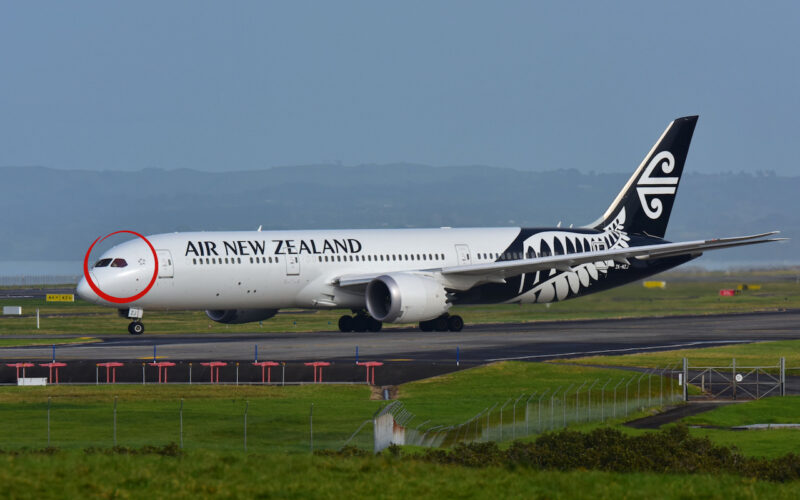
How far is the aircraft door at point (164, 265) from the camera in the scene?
57.2m

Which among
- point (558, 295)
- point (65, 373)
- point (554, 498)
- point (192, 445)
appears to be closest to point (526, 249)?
point (558, 295)

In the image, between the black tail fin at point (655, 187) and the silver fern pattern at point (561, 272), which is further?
the black tail fin at point (655, 187)

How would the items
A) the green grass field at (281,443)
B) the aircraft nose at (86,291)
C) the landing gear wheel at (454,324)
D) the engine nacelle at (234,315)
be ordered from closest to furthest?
the green grass field at (281,443) < the aircraft nose at (86,291) < the engine nacelle at (234,315) < the landing gear wheel at (454,324)

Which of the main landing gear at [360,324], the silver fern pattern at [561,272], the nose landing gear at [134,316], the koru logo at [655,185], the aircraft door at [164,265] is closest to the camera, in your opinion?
the aircraft door at [164,265]

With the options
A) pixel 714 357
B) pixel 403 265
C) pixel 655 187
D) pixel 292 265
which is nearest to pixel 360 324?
pixel 403 265

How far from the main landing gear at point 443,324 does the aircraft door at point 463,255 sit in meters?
2.89

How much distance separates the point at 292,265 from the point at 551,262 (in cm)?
1262

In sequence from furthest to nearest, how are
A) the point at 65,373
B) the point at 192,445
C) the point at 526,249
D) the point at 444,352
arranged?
the point at 526,249
the point at 444,352
the point at 65,373
the point at 192,445

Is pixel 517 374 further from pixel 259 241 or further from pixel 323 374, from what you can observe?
pixel 259 241

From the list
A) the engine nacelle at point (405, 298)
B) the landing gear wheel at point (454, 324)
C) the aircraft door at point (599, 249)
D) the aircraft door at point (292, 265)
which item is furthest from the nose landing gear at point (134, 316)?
the aircraft door at point (599, 249)

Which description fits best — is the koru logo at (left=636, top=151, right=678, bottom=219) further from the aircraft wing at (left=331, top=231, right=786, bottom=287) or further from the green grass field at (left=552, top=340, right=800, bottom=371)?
the green grass field at (left=552, top=340, right=800, bottom=371)

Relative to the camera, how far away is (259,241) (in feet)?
197

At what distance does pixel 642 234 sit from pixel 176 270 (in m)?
27.0

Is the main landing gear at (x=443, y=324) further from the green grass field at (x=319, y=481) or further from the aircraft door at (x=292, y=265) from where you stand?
the green grass field at (x=319, y=481)
